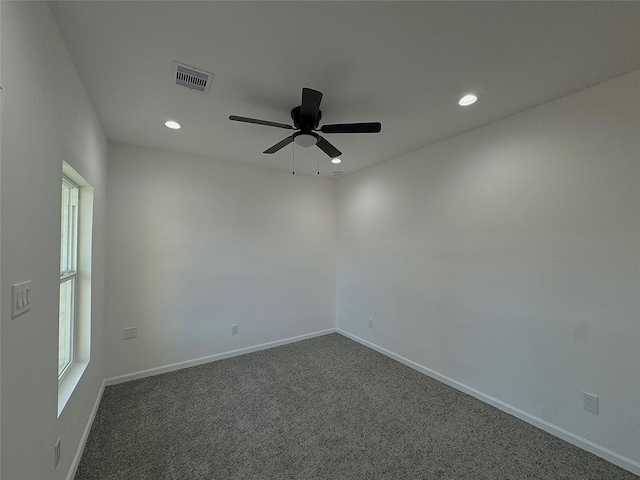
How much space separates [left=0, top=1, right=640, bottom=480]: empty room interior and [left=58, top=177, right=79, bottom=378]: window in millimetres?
22

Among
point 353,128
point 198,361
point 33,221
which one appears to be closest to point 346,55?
point 353,128

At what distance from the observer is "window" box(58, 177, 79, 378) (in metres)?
1.88

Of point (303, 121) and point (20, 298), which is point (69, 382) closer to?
point (20, 298)

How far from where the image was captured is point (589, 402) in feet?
6.19

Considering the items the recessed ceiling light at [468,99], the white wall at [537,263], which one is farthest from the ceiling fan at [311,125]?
the white wall at [537,263]

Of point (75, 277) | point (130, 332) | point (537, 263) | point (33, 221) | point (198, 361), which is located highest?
point (33, 221)

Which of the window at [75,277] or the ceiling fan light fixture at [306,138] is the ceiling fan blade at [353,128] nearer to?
the ceiling fan light fixture at [306,138]

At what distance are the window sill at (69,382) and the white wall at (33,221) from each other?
0.06 metres

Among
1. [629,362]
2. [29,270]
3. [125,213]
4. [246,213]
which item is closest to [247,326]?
[246,213]

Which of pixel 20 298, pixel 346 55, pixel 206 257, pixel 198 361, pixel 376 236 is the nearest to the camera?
pixel 20 298

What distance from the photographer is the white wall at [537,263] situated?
178cm

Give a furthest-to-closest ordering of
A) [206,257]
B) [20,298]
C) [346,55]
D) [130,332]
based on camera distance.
Answer: [206,257] → [130,332] → [346,55] → [20,298]

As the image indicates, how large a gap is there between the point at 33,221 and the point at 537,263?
3216 millimetres

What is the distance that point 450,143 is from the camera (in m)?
2.80
